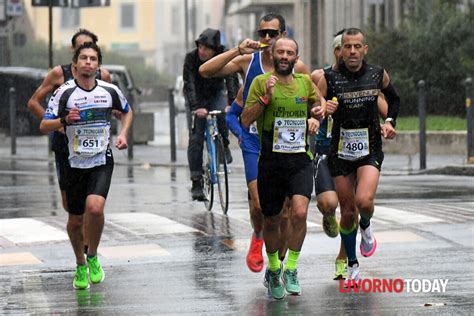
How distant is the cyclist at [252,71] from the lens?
10.5m

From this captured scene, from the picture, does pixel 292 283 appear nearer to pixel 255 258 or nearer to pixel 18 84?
pixel 255 258

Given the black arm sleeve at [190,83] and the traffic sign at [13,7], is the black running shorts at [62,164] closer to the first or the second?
the black arm sleeve at [190,83]

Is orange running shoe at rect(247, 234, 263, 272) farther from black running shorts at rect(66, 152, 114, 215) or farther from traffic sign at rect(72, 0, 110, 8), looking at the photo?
traffic sign at rect(72, 0, 110, 8)

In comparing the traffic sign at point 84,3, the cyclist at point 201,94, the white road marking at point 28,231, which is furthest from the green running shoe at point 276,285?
the traffic sign at point 84,3

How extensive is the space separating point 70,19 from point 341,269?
96.8 m

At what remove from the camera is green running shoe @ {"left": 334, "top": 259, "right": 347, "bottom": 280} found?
33.6ft

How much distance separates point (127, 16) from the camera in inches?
4296

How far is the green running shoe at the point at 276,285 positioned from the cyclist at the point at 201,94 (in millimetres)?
5132

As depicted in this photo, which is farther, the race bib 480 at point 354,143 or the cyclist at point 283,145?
the race bib 480 at point 354,143

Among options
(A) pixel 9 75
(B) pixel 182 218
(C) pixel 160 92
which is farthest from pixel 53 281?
(C) pixel 160 92

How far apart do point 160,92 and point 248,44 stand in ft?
233

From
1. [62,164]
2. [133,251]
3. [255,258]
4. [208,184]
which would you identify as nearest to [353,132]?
[255,258]

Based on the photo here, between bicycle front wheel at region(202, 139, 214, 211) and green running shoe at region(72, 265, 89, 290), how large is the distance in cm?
515

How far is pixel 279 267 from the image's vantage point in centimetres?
964
